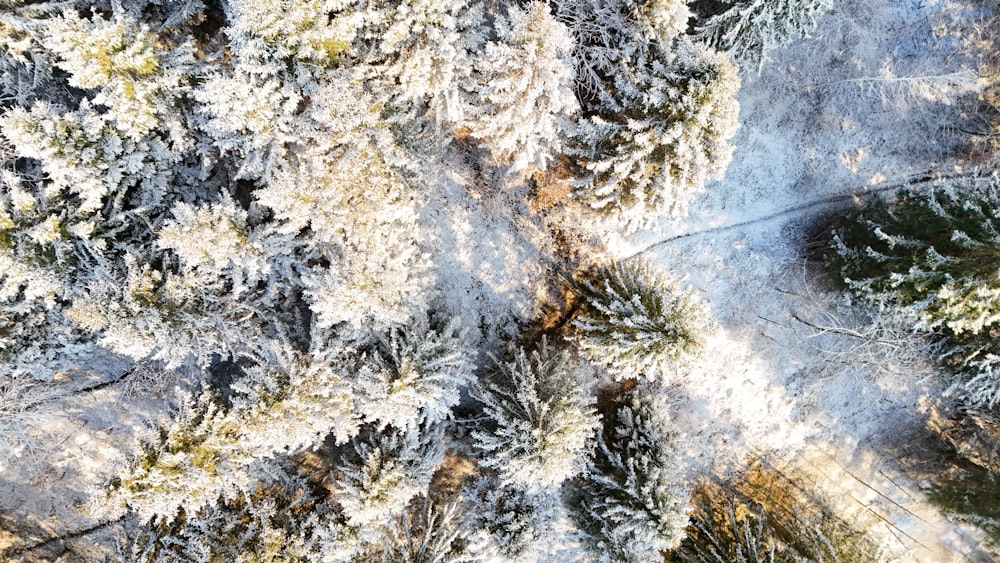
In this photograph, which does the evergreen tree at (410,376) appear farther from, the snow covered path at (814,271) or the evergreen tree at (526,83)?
the snow covered path at (814,271)

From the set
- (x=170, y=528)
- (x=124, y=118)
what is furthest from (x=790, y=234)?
(x=170, y=528)

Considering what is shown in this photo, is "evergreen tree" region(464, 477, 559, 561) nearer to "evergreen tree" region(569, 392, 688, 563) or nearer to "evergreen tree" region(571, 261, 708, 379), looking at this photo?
"evergreen tree" region(569, 392, 688, 563)

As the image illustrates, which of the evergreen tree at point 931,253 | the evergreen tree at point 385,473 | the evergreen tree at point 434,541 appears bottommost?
the evergreen tree at point 434,541

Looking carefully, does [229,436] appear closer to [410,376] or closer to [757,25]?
[410,376]

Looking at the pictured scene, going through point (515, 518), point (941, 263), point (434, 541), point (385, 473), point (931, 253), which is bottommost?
point (434, 541)

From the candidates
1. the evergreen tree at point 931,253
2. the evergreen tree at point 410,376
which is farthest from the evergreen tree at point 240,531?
the evergreen tree at point 931,253

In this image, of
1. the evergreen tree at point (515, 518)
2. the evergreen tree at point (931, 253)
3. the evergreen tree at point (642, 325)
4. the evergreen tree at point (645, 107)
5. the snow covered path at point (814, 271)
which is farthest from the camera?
the snow covered path at point (814, 271)

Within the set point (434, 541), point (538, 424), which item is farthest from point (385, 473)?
point (538, 424)

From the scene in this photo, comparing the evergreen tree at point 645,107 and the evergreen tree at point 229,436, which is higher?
the evergreen tree at point 645,107
